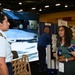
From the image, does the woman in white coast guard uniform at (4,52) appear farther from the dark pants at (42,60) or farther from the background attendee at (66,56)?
the dark pants at (42,60)

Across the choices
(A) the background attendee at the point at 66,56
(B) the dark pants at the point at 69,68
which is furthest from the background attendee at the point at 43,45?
(B) the dark pants at the point at 69,68

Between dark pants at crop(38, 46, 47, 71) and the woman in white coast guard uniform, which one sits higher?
the woman in white coast guard uniform

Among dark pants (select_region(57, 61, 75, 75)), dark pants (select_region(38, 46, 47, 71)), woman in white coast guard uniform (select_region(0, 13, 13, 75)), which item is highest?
woman in white coast guard uniform (select_region(0, 13, 13, 75))

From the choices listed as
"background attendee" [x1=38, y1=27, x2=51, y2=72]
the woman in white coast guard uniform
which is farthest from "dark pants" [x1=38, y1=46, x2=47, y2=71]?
the woman in white coast guard uniform

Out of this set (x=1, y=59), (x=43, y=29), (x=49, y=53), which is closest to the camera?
(x=1, y=59)

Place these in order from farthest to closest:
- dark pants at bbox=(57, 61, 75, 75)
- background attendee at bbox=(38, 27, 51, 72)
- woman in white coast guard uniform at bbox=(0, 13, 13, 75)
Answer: background attendee at bbox=(38, 27, 51, 72) < dark pants at bbox=(57, 61, 75, 75) < woman in white coast guard uniform at bbox=(0, 13, 13, 75)

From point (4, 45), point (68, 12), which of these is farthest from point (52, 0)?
point (4, 45)

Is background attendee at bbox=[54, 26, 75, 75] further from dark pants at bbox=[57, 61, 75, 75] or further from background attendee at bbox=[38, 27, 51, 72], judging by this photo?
background attendee at bbox=[38, 27, 51, 72]

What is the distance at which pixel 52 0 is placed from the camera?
10.5 m

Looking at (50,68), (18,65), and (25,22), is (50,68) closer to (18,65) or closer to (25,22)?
(25,22)

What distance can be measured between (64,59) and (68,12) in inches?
459

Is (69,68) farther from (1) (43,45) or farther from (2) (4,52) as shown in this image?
(1) (43,45)

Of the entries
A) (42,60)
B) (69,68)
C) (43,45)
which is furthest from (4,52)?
(43,45)

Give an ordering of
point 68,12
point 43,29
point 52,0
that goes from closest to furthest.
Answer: point 43,29 < point 52,0 < point 68,12
